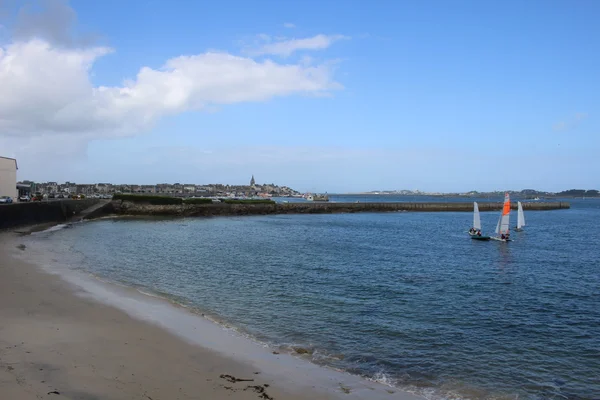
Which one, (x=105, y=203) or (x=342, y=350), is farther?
(x=105, y=203)

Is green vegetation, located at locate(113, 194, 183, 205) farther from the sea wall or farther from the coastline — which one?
the coastline

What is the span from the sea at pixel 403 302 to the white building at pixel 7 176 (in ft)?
88.8

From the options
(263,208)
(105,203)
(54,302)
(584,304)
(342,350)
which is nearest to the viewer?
(342,350)

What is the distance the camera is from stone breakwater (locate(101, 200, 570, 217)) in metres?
74.6

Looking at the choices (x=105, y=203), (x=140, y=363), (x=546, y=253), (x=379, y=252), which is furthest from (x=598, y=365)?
(x=105, y=203)

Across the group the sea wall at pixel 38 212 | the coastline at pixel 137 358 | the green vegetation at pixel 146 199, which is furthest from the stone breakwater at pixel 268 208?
the coastline at pixel 137 358

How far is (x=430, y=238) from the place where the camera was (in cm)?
4500

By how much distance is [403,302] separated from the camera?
1764 cm

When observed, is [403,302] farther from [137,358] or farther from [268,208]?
[268,208]

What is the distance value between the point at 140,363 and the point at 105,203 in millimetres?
68147

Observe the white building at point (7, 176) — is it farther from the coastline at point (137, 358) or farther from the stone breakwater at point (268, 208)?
the coastline at point (137, 358)

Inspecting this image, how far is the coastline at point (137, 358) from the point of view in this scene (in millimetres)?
8430

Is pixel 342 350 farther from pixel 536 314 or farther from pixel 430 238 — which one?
pixel 430 238

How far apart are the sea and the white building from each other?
27054mm
